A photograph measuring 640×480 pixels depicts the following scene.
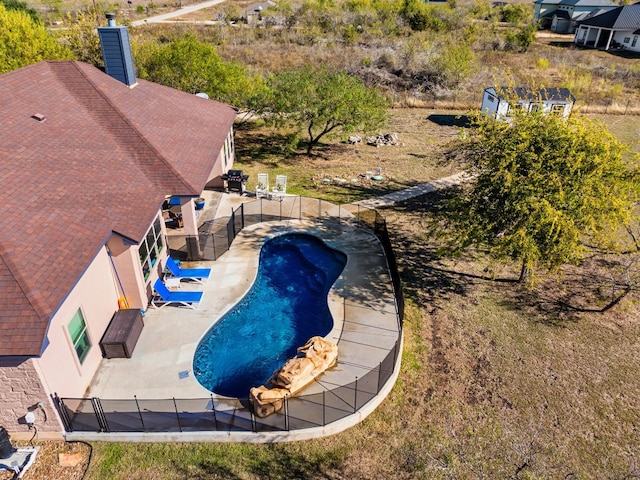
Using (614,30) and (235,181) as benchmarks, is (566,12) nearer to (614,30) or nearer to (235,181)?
(614,30)

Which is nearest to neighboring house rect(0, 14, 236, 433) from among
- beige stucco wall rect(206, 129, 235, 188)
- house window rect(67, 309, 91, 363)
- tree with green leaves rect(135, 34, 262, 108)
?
house window rect(67, 309, 91, 363)

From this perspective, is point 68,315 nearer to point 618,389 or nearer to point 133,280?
point 133,280

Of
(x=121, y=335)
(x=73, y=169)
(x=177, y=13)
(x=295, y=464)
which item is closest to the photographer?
(x=295, y=464)

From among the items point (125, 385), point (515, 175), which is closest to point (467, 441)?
point (515, 175)

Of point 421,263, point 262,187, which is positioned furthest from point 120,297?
point 421,263

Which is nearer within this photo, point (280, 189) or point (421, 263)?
point (421, 263)

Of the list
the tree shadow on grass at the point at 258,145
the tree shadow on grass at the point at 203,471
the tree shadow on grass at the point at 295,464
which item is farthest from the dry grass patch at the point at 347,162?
the tree shadow on grass at the point at 203,471

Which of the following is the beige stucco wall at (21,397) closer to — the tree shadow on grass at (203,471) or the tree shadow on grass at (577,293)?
the tree shadow on grass at (203,471)
